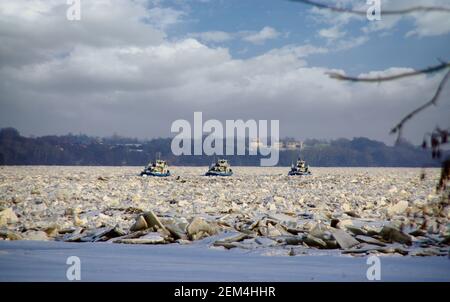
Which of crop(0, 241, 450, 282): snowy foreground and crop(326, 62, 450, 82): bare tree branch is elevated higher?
crop(326, 62, 450, 82): bare tree branch

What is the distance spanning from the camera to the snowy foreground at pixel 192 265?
12.3 feet

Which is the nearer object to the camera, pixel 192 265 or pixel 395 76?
pixel 395 76

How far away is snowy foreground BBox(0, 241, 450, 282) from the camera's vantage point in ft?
12.3

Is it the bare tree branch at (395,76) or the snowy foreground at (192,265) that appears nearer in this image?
the bare tree branch at (395,76)

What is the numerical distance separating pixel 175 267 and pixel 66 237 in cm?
301

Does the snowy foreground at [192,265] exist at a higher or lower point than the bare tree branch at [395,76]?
lower

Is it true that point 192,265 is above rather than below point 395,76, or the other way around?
below

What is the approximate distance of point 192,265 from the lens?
4262 mm

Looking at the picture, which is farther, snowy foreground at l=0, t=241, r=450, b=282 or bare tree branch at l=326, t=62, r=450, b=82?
snowy foreground at l=0, t=241, r=450, b=282

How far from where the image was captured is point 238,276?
377cm
